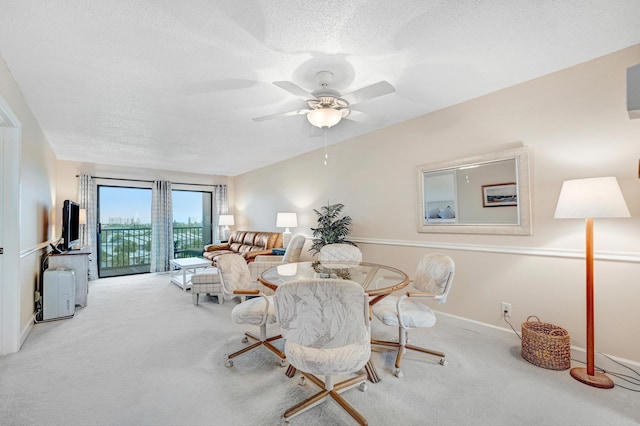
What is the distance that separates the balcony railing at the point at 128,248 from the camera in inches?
249

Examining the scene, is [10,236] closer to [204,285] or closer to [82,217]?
[204,285]

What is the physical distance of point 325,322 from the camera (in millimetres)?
1478

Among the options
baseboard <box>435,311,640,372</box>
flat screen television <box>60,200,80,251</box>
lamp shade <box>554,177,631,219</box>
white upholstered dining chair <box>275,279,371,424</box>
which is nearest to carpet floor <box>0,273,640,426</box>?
baseboard <box>435,311,640,372</box>

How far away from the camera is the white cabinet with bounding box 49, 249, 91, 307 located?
3.78 meters

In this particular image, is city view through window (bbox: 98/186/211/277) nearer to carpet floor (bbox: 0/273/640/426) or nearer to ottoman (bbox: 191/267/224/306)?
ottoman (bbox: 191/267/224/306)

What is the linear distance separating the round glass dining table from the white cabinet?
3.20 meters

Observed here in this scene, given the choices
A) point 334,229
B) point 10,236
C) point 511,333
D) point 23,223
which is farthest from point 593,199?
point 23,223

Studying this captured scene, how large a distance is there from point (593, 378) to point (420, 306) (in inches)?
49.3

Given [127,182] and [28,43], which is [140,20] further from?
[127,182]

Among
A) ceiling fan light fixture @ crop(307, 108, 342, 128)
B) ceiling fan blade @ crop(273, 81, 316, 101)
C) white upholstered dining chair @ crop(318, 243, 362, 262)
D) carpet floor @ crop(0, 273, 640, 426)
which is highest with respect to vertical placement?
ceiling fan blade @ crop(273, 81, 316, 101)

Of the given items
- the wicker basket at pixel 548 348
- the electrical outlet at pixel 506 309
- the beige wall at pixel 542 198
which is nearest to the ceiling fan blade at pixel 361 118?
the beige wall at pixel 542 198

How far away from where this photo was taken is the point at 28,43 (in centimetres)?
193

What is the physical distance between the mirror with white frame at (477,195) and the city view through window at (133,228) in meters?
6.21

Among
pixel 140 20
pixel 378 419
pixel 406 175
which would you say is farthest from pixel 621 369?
pixel 140 20
